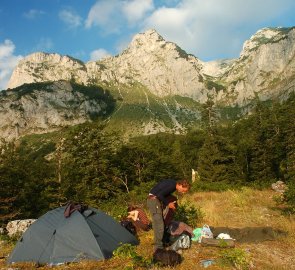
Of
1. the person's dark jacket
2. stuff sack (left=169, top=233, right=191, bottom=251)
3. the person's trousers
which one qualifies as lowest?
stuff sack (left=169, top=233, right=191, bottom=251)

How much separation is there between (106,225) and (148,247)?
5.44 ft

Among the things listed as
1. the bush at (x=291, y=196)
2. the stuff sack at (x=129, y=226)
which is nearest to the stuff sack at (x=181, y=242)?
the stuff sack at (x=129, y=226)

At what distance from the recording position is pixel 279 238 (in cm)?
1161

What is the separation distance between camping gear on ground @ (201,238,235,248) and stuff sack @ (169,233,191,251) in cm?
53

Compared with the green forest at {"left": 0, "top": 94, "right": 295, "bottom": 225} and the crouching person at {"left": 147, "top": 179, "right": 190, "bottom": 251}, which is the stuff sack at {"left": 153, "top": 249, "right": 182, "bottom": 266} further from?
the green forest at {"left": 0, "top": 94, "right": 295, "bottom": 225}

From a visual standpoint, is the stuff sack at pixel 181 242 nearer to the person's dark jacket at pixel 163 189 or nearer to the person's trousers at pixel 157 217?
the person's trousers at pixel 157 217

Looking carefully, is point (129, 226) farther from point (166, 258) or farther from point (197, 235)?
point (166, 258)

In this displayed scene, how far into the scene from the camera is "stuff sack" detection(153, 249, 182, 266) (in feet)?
29.4

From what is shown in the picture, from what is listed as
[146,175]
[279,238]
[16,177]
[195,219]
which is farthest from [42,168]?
[279,238]

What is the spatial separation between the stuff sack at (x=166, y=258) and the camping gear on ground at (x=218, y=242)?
6.37ft

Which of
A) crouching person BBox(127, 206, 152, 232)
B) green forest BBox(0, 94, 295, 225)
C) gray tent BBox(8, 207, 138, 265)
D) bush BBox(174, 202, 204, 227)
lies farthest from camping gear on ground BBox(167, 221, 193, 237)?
green forest BBox(0, 94, 295, 225)

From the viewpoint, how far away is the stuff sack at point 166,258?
8961 millimetres

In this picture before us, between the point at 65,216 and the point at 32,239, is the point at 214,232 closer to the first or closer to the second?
the point at 65,216

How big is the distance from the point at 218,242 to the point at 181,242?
3.82ft
